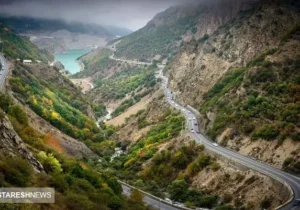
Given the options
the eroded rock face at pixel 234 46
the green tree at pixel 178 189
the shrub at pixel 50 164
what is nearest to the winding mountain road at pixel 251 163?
the green tree at pixel 178 189

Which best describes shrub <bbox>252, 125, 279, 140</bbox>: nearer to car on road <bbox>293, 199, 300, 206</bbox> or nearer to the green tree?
the green tree

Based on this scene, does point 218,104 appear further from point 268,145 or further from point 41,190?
point 41,190

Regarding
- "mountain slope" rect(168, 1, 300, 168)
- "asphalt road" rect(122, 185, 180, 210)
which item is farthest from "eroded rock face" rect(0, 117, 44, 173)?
"mountain slope" rect(168, 1, 300, 168)

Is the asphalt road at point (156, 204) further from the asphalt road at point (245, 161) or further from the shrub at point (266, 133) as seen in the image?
the shrub at point (266, 133)

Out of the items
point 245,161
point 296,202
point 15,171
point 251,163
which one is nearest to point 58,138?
point 245,161

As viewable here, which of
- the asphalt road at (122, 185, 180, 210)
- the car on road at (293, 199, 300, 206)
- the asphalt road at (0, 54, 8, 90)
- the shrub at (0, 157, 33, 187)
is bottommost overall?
the asphalt road at (122, 185, 180, 210)

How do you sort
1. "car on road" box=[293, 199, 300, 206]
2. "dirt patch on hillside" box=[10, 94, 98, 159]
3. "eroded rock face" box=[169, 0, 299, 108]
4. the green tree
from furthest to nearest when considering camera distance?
"eroded rock face" box=[169, 0, 299, 108] → "dirt patch on hillside" box=[10, 94, 98, 159] → the green tree → "car on road" box=[293, 199, 300, 206]

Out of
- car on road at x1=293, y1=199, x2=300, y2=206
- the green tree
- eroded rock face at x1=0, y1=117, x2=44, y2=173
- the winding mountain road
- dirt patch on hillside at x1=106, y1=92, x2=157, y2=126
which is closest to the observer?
eroded rock face at x1=0, y1=117, x2=44, y2=173

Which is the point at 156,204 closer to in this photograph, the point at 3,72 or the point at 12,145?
the point at 12,145

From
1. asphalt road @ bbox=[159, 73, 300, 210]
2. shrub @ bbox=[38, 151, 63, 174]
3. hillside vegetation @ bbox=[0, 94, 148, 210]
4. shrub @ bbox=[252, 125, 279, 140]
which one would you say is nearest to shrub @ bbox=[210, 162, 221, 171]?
asphalt road @ bbox=[159, 73, 300, 210]

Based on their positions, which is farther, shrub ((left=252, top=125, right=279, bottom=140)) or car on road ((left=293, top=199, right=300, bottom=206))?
shrub ((left=252, top=125, right=279, bottom=140))

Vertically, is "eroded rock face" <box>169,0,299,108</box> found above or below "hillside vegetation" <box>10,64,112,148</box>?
above
